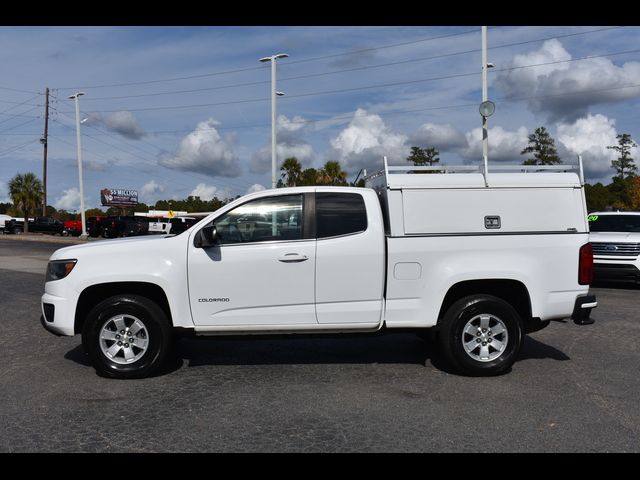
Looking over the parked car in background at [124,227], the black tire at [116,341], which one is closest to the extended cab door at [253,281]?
the black tire at [116,341]

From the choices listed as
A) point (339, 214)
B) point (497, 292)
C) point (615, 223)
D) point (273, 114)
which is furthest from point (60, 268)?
point (273, 114)

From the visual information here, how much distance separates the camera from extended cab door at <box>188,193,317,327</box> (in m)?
5.73

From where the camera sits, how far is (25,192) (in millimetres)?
65500

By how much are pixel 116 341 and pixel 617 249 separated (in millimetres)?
10762

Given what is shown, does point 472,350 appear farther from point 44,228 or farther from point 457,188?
point 44,228

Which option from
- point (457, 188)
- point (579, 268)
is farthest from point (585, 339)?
point (457, 188)

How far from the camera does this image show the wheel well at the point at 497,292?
603cm

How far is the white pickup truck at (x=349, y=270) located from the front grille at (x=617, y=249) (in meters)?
7.39

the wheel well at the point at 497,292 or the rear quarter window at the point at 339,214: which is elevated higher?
the rear quarter window at the point at 339,214

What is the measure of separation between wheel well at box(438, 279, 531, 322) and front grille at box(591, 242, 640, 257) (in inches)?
283

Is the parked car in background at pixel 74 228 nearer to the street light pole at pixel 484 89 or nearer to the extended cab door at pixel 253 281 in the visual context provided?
the street light pole at pixel 484 89

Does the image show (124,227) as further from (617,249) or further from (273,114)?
(617,249)

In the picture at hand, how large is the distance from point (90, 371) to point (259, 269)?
211 cm

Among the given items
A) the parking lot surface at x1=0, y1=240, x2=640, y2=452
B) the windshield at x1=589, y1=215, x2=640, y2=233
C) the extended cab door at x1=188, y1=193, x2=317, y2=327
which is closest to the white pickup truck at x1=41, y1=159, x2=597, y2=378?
→ the extended cab door at x1=188, y1=193, x2=317, y2=327
